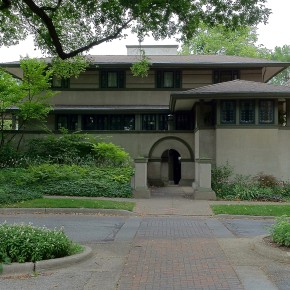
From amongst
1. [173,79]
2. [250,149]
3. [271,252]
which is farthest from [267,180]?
[271,252]

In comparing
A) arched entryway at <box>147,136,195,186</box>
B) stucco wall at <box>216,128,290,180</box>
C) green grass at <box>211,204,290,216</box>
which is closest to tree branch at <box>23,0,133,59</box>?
green grass at <box>211,204,290,216</box>

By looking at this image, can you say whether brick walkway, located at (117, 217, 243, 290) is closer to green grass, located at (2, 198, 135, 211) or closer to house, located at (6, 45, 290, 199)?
green grass, located at (2, 198, 135, 211)

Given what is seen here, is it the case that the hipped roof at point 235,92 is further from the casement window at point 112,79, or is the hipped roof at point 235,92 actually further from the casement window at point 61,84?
the casement window at point 61,84

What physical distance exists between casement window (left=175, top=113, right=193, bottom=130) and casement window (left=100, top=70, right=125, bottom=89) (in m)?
4.32

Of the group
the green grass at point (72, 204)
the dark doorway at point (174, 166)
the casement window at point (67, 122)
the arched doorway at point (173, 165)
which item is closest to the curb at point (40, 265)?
the green grass at point (72, 204)

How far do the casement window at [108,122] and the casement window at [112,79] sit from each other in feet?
7.34

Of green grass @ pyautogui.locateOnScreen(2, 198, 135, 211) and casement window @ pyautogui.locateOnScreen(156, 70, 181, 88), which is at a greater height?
casement window @ pyautogui.locateOnScreen(156, 70, 181, 88)

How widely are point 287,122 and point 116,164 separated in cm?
911

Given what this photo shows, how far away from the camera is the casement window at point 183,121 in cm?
2889

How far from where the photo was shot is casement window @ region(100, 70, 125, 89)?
30406mm

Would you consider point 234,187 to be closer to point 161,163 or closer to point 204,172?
point 204,172

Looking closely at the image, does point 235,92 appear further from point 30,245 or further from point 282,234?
point 30,245

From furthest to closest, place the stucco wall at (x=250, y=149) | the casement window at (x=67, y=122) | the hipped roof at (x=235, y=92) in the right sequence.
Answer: the casement window at (x=67, y=122) < the stucco wall at (x=250, y=149) < the hipped roof at (x=235, y=92)

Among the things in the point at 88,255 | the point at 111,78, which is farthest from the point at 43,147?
the point at 88,255
